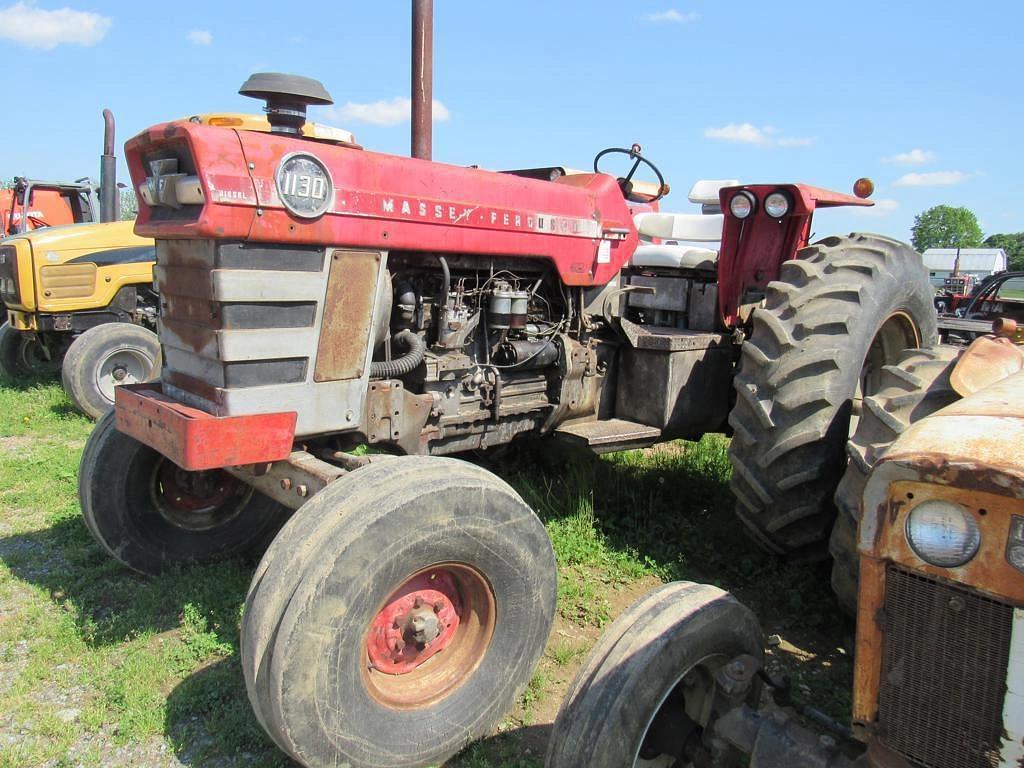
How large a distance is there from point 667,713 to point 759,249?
9.39ft

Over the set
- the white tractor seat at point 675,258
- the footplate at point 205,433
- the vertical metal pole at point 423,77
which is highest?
the vertical metal pole at point 423,77

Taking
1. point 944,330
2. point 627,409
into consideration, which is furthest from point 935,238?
point 627,409

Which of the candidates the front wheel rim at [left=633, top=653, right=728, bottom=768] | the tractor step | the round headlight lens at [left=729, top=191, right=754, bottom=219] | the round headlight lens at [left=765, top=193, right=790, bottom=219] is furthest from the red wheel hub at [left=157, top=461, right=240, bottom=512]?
the round headlight lens at [left=765, top=193, right=790, bottom=219]

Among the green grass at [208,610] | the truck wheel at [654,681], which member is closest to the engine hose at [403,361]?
the green grass at [208,610]

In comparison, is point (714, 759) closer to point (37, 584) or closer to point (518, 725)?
point (518, 725)

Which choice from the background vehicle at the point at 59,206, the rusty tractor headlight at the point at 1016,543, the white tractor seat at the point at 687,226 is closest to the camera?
the rusty tractor headlight at the point at 1016,543

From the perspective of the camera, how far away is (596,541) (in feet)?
13.4

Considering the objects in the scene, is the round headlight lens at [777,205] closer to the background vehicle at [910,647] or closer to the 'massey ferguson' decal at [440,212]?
the 'massey ferguson' decal at [440,212]

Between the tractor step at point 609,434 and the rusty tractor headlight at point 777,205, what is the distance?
1.26m

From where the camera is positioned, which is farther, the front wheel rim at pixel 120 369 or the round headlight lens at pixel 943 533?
the front wheel rim at pixel 120 369

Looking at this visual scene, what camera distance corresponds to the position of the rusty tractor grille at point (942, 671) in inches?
55.1

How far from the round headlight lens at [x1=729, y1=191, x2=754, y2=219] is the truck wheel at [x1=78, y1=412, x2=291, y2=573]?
279cm

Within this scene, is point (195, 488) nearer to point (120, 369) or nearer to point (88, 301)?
point (120, 369)

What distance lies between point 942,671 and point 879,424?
1313 millimetres
